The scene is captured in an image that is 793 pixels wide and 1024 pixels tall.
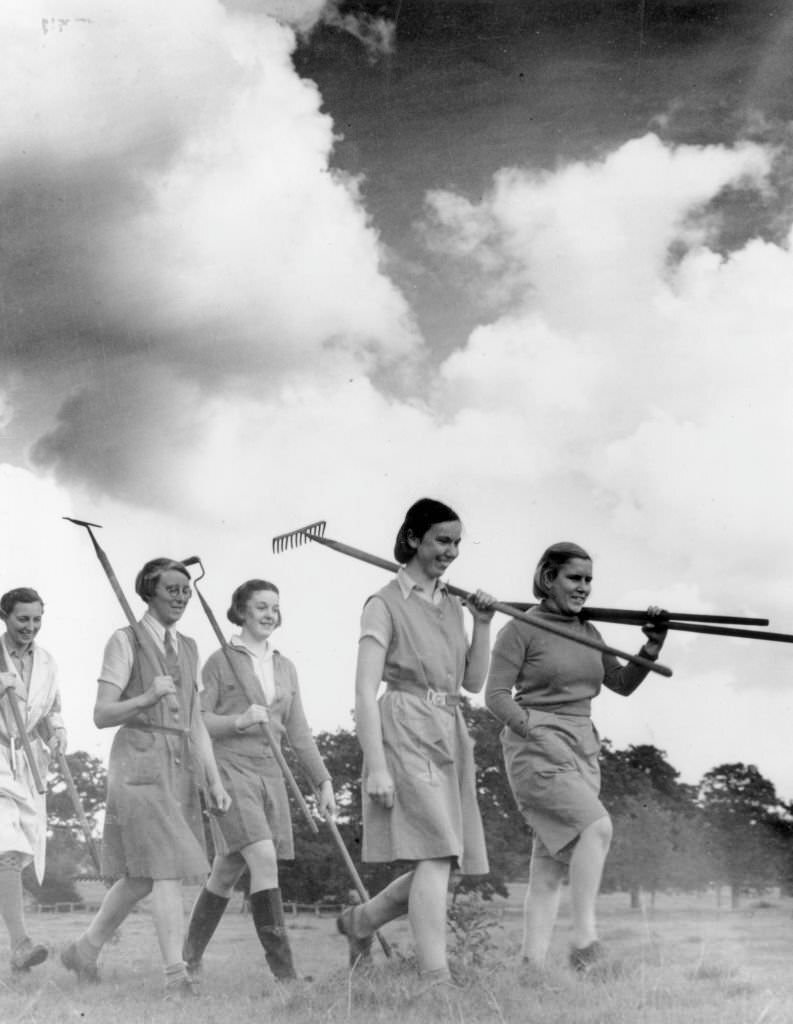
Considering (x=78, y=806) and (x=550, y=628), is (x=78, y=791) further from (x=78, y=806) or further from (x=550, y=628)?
(x=550, y=628)

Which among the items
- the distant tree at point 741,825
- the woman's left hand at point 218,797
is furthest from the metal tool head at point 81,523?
the distant tree at point 741,825

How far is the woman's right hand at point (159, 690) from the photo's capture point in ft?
17.0

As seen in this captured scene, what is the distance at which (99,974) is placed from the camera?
205 inches

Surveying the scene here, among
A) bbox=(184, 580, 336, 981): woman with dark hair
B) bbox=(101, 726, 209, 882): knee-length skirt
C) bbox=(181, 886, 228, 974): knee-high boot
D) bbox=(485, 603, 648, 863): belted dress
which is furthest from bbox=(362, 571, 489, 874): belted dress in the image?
bbox=(181, 886, 228, 974): knee-high boot

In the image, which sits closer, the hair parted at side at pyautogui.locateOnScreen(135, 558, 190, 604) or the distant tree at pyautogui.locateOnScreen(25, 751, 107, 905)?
the hair parted at side at pyautogui.locateOnScreen(135, 558, 190, 604)

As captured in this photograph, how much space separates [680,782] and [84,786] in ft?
10.3

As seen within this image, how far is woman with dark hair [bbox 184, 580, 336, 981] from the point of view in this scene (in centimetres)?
534

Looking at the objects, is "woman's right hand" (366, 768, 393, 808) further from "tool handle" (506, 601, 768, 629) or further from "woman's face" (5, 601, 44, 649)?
"woman's face" (5, 601, 44, 649)

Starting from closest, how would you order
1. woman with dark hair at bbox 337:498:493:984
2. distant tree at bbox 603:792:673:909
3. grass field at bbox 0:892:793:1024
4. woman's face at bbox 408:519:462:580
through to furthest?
grass field at bbox 0:892:793:1024
woman with dark hair at bbox 337:498:493:984
woman's face at bbox 408:519:462:580
distant tree at bbox 603:792:673:909

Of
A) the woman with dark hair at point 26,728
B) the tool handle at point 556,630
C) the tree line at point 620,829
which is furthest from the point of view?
the tree line at point 620,829

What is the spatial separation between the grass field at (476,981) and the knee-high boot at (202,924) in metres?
0.08

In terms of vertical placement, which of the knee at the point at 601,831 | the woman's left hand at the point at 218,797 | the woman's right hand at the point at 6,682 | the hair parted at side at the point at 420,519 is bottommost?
the knee at the point at 601,831

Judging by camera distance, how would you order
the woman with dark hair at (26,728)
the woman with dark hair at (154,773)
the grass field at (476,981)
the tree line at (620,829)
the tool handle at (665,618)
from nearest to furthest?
the grass field at (476,981)
the woman with dark hair at (154,773)
the tool handle at (665,618)
the woman with dark hair at (26,728)
the tree line at (620,829)

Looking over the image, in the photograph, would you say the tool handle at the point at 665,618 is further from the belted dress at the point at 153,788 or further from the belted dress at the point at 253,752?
the belted dress at the point at 153,788
